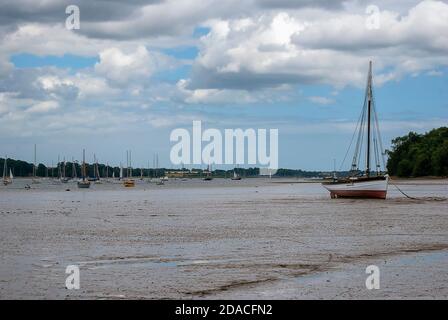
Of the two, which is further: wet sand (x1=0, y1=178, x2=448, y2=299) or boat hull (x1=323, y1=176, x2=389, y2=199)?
boat hull (x1=323, y1=176, x2=389, y2=199)

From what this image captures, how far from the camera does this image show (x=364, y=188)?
238 ft

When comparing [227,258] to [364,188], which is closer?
[227,258]

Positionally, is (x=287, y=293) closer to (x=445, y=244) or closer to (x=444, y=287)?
(x=444, y=287)

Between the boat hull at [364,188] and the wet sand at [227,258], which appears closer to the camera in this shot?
the wet sand at [227,258]

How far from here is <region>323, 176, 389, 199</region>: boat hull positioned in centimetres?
7131

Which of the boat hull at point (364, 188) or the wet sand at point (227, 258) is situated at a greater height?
the boat hull at point (364, 188)

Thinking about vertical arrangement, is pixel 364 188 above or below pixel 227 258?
above

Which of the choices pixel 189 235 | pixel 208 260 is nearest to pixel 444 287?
pixel 208 260

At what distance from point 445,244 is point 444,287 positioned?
10628 millimetres

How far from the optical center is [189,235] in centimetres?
3397

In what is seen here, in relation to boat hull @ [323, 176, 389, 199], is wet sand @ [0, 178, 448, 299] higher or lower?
lower

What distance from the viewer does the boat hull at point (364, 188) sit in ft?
234
